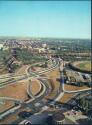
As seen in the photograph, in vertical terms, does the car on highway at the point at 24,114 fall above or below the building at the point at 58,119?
below

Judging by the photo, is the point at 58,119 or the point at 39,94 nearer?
the point at 58,119

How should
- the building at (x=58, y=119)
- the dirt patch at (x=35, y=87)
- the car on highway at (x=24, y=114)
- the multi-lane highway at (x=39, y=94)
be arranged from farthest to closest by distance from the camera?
1. the dirt patch at (x=35, y=87)
2. the multi-lane highway at (x=39, y=94)
3. the car on highway at (x=24, y=114)
4. the building at (x=58, y=119)

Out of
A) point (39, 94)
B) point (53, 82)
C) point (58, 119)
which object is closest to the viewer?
point (58, 119)

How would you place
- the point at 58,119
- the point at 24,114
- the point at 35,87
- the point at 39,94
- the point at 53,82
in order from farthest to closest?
the point at 53,82, the point at 35,87, the point at 39,94, the point at 24,114, the point at 58,119

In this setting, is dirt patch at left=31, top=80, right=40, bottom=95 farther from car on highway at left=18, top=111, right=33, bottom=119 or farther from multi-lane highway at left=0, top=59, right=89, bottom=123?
car on highway at left=18, top=111, right=33, bottom=119

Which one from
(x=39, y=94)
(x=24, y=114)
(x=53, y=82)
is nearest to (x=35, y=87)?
(x=39, y=94)

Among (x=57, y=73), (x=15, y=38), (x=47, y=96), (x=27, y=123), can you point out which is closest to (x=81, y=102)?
(x=47, y=96)

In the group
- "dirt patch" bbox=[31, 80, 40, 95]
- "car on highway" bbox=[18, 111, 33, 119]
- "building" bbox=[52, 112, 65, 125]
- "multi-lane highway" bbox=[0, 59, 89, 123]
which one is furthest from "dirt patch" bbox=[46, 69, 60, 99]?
"building" bbox=[52, 112, 65, 125]

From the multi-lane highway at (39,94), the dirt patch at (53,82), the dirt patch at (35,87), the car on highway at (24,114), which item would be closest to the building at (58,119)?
the car on highway at (24,114)

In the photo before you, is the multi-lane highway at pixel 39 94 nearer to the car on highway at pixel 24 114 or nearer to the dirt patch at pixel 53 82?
the dirt patch at pixel 53 82

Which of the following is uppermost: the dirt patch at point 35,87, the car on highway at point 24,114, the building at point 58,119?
the dirt patch at point 35,87

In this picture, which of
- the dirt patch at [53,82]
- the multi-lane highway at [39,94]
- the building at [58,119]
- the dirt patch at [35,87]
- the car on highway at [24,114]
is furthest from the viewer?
the dirt patch at [35,87]

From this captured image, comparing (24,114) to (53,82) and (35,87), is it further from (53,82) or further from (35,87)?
(53,82)

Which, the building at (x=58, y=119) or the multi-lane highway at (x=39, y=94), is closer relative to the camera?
the building at (x=58, y=119)
